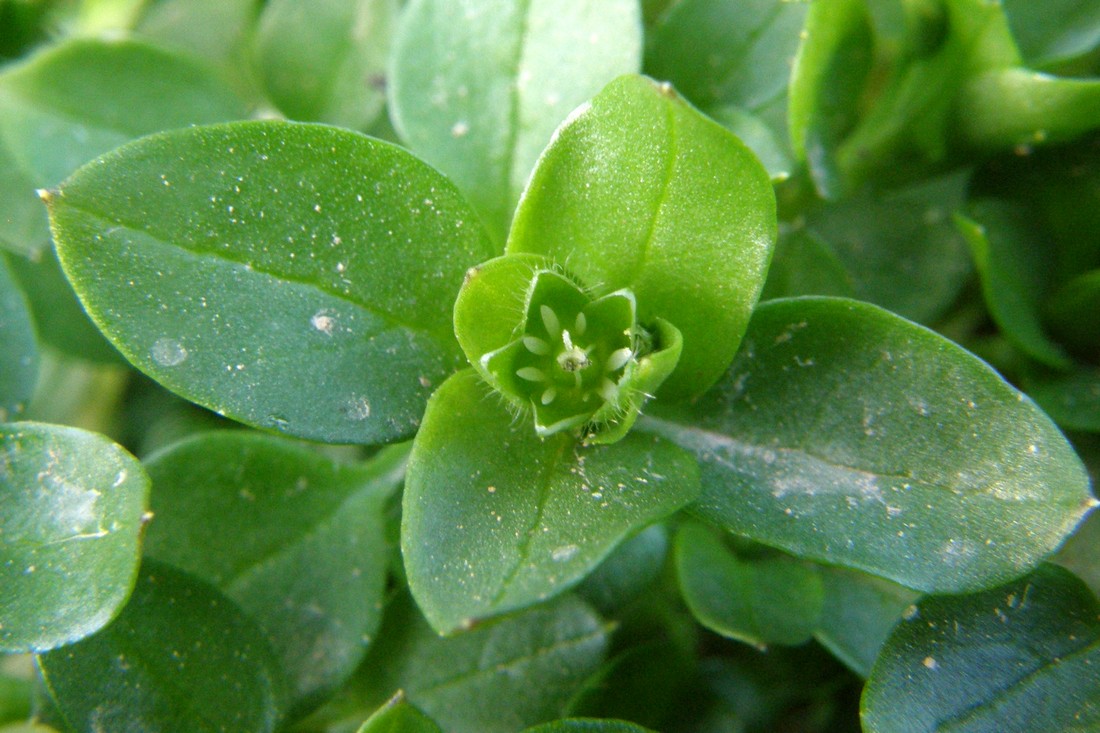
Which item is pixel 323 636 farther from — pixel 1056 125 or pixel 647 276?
pixel 1056 125

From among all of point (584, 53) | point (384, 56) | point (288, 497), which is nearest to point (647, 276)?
point (584, 53)

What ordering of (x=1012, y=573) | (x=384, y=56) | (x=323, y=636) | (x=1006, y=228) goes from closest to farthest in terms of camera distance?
1. (x=1012, y=573)
2. (x=323, y=636)
3. (x=1006, y=228)
4. (x=384, y=56)

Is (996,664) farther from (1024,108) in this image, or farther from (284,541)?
(284,541)

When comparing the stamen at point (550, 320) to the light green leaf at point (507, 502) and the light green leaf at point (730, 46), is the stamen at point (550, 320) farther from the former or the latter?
the light green leaf at point (730, 46)

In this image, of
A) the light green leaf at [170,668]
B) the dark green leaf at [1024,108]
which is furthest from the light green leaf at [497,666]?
the dark green leaf at [1024,108]

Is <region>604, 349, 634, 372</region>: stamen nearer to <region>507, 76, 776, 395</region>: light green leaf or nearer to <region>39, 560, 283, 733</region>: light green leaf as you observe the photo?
<region>507, 76, 776, 395</region>: light green leaf

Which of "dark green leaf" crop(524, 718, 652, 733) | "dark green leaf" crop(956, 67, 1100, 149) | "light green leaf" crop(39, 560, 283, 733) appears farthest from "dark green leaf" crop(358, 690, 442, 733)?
"dark green leaf" crop(956, 67, 1100, 149)
